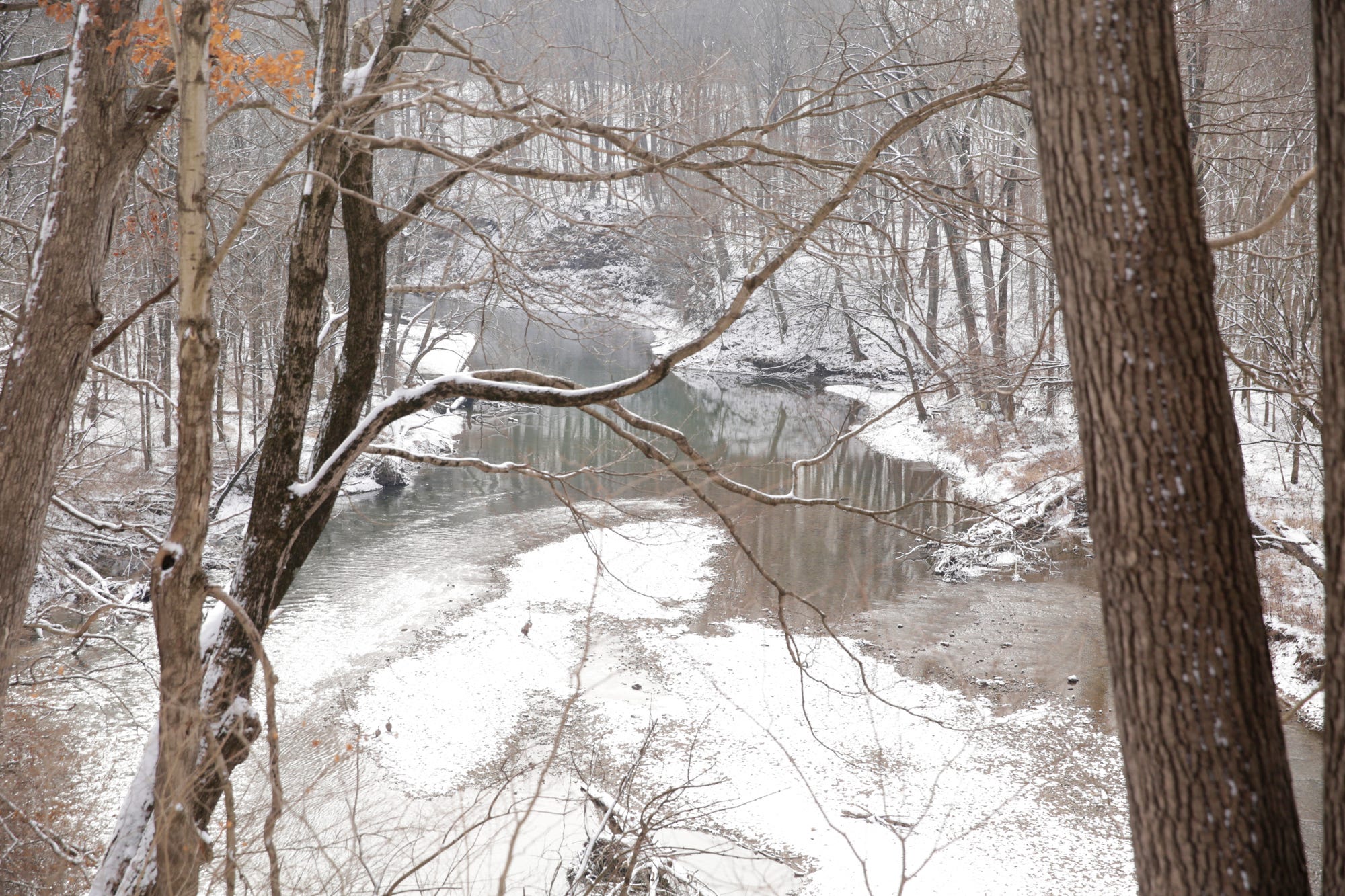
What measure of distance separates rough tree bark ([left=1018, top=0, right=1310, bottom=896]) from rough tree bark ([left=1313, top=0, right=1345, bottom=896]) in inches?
4.3

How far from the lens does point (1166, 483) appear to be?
1.79m

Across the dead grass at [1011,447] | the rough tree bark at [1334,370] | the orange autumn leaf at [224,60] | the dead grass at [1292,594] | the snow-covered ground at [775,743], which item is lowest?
the snow-covered ground at [775,743]

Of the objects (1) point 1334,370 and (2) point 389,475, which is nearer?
(1) point 1334,370

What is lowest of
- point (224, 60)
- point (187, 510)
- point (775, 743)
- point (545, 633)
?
point (775, 743)

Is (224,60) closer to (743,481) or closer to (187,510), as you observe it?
(187,510)

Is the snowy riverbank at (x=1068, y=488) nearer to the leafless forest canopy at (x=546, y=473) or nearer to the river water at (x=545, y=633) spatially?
→ the leafless forest canopy at (x=546, y=473)

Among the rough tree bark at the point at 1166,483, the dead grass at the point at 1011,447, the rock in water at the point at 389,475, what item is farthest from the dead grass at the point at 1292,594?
the rock in water at the point at 389,475

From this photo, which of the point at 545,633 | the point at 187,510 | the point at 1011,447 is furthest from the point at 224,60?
the point at 1011,447

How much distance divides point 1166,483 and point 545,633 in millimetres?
9605

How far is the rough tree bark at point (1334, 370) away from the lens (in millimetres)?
1638

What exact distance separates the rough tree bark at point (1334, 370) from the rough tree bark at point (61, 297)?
4.00 meters

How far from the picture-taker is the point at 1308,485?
12227 mm

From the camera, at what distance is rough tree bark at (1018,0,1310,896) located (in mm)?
1762

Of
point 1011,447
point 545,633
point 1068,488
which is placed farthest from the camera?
point 1011,447
